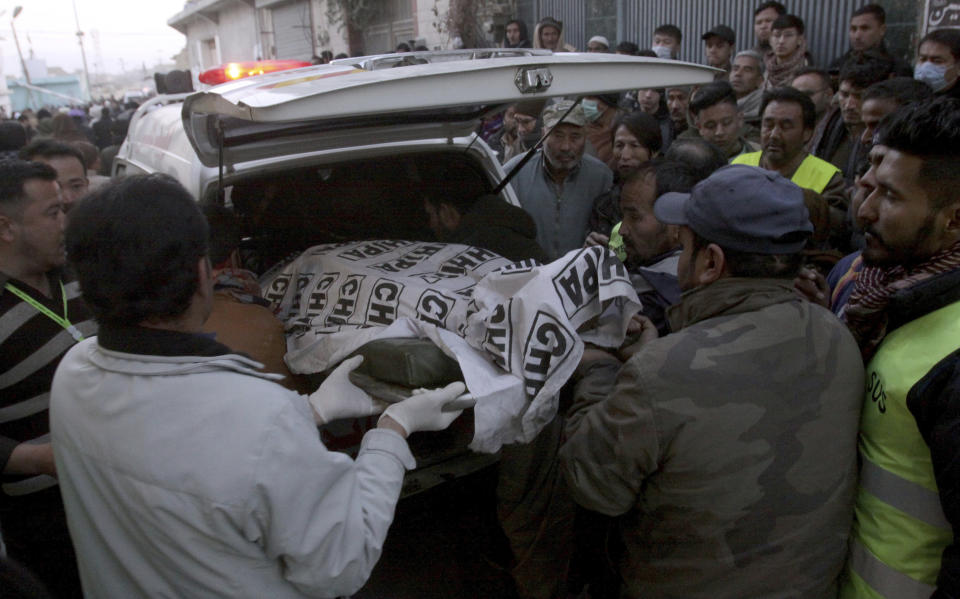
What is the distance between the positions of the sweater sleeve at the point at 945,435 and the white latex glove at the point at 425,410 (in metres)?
1.08

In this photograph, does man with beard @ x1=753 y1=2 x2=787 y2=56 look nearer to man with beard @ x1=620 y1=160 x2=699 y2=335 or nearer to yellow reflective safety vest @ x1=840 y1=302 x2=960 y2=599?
man with beard @ x1=620 y1=160 x2=699 y2=335

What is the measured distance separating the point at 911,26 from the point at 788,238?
5.31m

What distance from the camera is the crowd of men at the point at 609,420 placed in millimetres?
1282

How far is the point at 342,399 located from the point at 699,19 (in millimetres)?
7606

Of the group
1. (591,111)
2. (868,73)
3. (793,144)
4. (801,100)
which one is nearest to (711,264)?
(793,144)

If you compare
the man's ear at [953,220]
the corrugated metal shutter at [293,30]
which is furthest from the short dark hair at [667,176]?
the corrugated metal shutter at [293,30]

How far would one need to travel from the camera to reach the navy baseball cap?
1583mm

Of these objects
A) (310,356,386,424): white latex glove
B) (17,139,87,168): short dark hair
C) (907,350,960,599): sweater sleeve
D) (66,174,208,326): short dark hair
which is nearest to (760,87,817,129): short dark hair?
(907,350,960,599): sweater sleeve

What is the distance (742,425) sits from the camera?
1.54 metres

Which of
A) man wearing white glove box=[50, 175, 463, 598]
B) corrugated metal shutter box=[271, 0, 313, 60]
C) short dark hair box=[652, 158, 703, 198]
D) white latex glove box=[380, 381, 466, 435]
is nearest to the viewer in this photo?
man wearing white glove box=[50, 175, 463, 598]

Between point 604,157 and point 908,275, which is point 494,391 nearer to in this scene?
point 908,275

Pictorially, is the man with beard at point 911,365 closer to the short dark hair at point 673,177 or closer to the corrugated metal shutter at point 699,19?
the short dark hair at point 673,177

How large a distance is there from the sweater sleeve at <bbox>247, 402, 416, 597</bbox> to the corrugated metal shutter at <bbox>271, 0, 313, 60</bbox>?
2038 centimetres

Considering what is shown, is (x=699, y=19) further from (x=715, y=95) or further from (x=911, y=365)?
(x=911, y=365)
